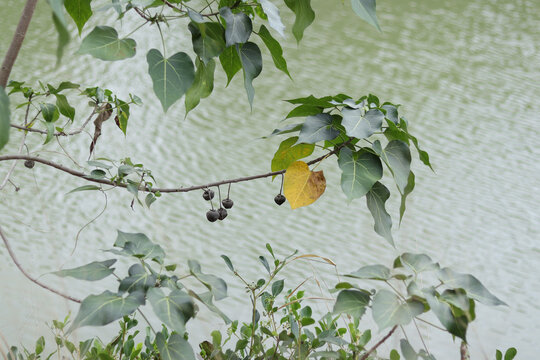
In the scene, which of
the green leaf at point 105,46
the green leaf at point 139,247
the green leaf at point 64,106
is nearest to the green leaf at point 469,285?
the green leaf at point 139,247

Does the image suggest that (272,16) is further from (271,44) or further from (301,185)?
(301,185)

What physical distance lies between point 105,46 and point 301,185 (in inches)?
9.8

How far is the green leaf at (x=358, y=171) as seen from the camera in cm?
65

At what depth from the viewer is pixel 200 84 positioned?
0.75 metres

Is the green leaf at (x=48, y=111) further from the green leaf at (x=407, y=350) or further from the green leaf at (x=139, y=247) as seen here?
the green leaf at (x=407, y=350)

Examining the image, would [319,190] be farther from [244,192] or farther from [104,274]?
[244,192]

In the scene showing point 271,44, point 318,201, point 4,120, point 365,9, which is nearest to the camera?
point 4,120

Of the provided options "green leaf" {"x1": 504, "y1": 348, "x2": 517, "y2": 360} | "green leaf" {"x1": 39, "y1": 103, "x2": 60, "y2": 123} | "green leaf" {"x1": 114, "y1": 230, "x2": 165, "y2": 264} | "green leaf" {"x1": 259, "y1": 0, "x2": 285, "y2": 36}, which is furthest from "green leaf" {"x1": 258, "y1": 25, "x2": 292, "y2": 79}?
"green leaf" {"x1": 504, "y1": 348, "x2": 517, "y2": 360}

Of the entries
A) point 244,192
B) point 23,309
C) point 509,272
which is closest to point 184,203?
point 244,192

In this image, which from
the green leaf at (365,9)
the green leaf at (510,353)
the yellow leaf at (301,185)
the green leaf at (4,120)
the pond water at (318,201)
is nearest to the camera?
the green leaf at (4,120)

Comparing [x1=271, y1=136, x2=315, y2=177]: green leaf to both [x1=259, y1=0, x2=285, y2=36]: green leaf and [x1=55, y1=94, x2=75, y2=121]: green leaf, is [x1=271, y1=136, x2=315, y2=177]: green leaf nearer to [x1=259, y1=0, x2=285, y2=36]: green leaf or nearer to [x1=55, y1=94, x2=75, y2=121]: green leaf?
[x1=259, y1=0, x2=285, y2=36]: green leaf

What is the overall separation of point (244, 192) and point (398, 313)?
6.71 ft

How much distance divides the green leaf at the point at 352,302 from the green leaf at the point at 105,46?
308mm

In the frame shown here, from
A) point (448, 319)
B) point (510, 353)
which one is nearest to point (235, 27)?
point (448, 319)
